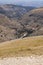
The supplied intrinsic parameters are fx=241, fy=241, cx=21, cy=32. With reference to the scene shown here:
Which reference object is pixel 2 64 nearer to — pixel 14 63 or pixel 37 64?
pixel 14 63

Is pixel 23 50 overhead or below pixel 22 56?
below

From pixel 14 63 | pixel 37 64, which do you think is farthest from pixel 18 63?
pixel 37 64

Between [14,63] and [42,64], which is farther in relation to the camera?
[14,63]

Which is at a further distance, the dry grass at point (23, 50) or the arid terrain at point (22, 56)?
the dry grass at point (23, 50)

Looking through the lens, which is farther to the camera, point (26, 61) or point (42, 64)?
point (26, 61)

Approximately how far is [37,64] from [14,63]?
78.7 inches

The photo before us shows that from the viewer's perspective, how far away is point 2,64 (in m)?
18.6

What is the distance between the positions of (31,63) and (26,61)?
0.96 metres

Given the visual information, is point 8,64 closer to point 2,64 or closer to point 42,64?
point 2,64

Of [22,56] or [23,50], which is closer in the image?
[22,56]

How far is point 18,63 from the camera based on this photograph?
18.4 metres

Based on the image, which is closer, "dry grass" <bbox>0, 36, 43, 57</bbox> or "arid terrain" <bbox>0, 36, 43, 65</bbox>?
"arid terrain" <bbox>0, 36, 43, 65</bbox>

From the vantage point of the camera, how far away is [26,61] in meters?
19.1

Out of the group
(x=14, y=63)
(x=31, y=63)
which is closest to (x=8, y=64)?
(x=14, y=63)
